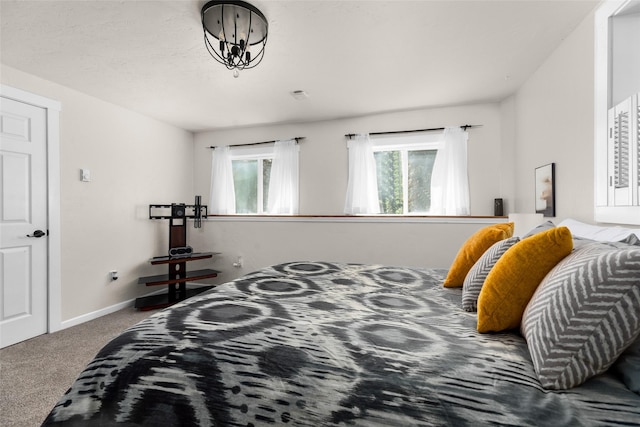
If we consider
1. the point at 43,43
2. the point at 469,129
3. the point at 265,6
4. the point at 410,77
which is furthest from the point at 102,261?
the point at 469,129

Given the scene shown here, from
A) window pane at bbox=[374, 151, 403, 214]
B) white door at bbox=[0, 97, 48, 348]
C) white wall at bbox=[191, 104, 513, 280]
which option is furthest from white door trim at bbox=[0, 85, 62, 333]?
window pane at bbox=[374, 151, 403, 214]

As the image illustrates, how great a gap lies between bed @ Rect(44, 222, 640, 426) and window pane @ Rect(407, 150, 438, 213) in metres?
2.71

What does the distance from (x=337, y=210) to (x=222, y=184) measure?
6.03 ft

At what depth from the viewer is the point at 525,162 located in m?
2.98

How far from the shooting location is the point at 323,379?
85 centimetres

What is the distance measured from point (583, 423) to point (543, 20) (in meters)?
2.39

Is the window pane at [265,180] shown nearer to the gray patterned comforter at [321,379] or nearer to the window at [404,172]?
the window at [404,172]

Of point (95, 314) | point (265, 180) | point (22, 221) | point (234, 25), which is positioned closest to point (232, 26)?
point (234, 25)

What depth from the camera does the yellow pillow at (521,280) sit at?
1056mm

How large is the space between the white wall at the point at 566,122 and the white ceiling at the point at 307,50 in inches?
5.6

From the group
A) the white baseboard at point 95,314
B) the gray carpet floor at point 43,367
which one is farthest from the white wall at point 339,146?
the gray carpet floor at point 43,367

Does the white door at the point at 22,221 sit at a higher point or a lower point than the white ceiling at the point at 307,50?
lower

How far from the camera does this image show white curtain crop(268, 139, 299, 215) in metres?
4.14

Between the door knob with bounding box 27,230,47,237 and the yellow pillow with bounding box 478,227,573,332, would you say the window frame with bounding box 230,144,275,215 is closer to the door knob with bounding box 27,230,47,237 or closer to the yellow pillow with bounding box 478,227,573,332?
the door knob with bounding box 27,230,47,237
